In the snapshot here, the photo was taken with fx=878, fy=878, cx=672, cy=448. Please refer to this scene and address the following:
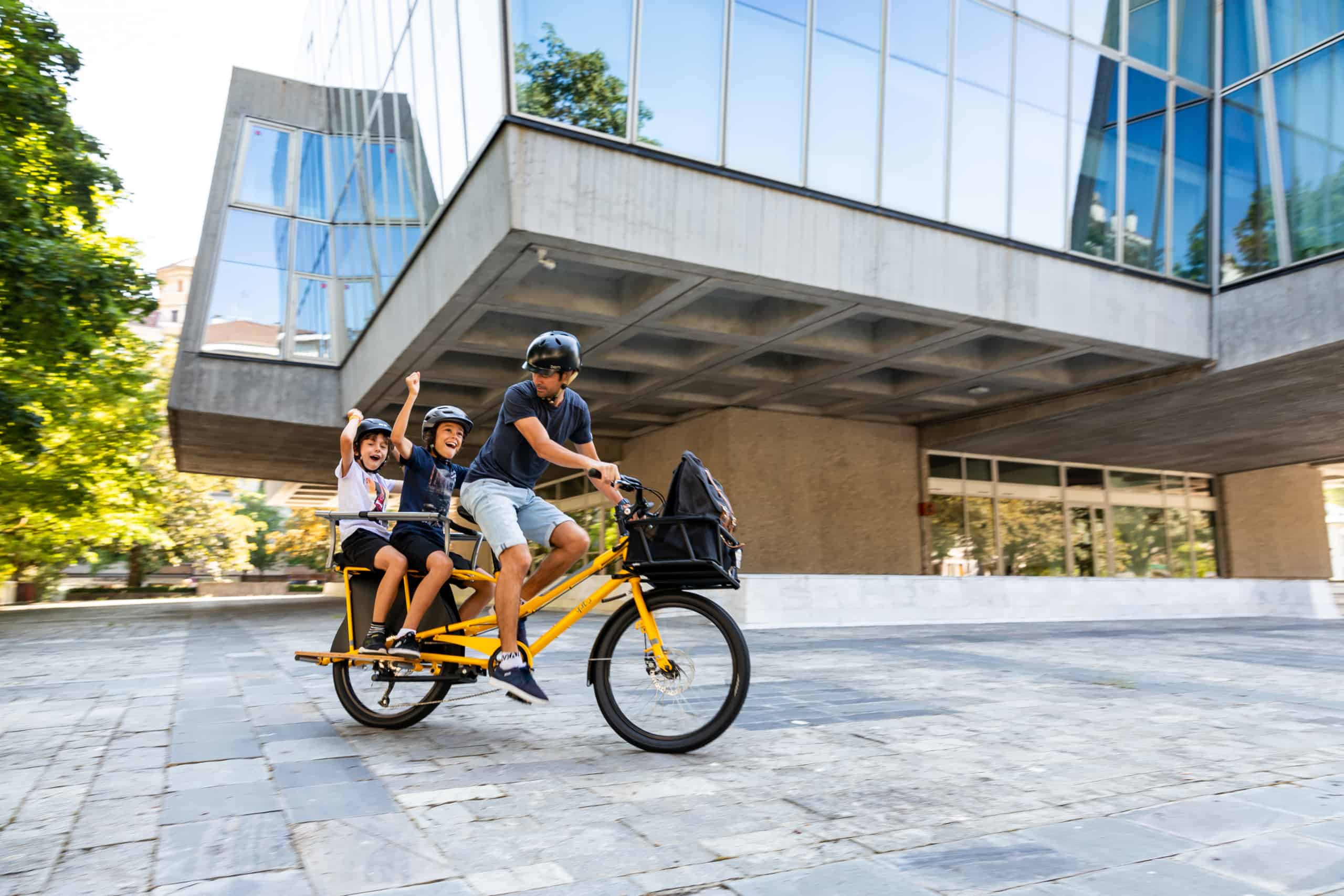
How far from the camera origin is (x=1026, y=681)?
21.0 ft

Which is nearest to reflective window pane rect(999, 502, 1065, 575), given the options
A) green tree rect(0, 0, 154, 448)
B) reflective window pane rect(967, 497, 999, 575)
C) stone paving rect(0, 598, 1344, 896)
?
reflective window pane rect(967, 497, 999, 575)

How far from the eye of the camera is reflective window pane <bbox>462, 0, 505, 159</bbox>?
10.2 m

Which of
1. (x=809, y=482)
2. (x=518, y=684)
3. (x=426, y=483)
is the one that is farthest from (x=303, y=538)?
(x=518, y=684)

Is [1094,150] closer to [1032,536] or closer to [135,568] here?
[1032,536]

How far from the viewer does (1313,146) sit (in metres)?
14.5

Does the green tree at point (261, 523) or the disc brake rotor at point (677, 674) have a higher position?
the green tree at point (261, 523)

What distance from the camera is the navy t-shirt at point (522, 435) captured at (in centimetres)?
407

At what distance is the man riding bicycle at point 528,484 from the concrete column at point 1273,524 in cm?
3018

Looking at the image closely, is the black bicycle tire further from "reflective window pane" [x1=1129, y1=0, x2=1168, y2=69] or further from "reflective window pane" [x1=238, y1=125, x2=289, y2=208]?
"reflective window pane" [x1=238, y1=125, x2=289, y2=208]

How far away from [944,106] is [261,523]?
192 feet

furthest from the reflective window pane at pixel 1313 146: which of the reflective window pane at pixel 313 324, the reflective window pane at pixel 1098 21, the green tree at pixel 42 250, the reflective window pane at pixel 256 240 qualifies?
the reflective window pane at pixel 256 240

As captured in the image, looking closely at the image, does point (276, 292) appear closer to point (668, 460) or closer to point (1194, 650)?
point (668, 460)

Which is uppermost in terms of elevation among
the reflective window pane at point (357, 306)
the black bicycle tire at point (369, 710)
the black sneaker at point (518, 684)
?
the reflective window pane at point (357, 306)

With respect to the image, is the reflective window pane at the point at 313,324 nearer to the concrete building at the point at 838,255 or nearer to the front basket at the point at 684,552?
the concrete building at the point at 838,255
